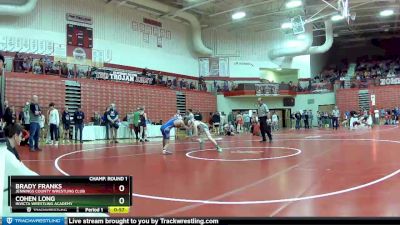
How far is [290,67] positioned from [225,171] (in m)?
34.6

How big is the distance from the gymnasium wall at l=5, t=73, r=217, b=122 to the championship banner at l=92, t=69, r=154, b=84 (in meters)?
0.54

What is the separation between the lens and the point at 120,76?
26.1 metres

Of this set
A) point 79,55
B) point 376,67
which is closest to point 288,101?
point 376,67

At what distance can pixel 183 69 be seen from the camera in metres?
33.9

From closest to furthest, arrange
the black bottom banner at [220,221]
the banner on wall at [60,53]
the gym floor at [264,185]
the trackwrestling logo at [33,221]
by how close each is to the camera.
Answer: the black bottom banner at [220,221]
the trackwrestling logo at [33,221]
the gym floor at [264,185]
the banner on wall at [60,53]

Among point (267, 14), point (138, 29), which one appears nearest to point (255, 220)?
point (138, 29)

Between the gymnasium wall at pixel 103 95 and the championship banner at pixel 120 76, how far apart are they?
21.4 inches

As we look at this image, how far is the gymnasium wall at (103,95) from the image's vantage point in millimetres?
19859

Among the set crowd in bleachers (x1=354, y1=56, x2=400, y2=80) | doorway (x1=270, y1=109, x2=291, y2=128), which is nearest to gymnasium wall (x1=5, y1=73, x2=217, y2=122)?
doorway (x1=270, y1=109, x2=291, y2=128)

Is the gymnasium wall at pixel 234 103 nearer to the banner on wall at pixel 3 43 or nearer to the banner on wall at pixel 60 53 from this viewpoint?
the banner on wall at pixel 60 53

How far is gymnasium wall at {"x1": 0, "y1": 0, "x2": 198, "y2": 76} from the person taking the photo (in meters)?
22.8

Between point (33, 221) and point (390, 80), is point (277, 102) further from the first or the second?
point (33, 221)

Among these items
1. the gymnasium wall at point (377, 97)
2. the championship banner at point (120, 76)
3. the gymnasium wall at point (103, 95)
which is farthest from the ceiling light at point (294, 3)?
the gymnasium wall at point (377, 97)

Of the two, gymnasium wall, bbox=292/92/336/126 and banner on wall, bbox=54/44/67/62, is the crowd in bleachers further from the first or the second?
banner on wall, bbox=54/44/67/62
